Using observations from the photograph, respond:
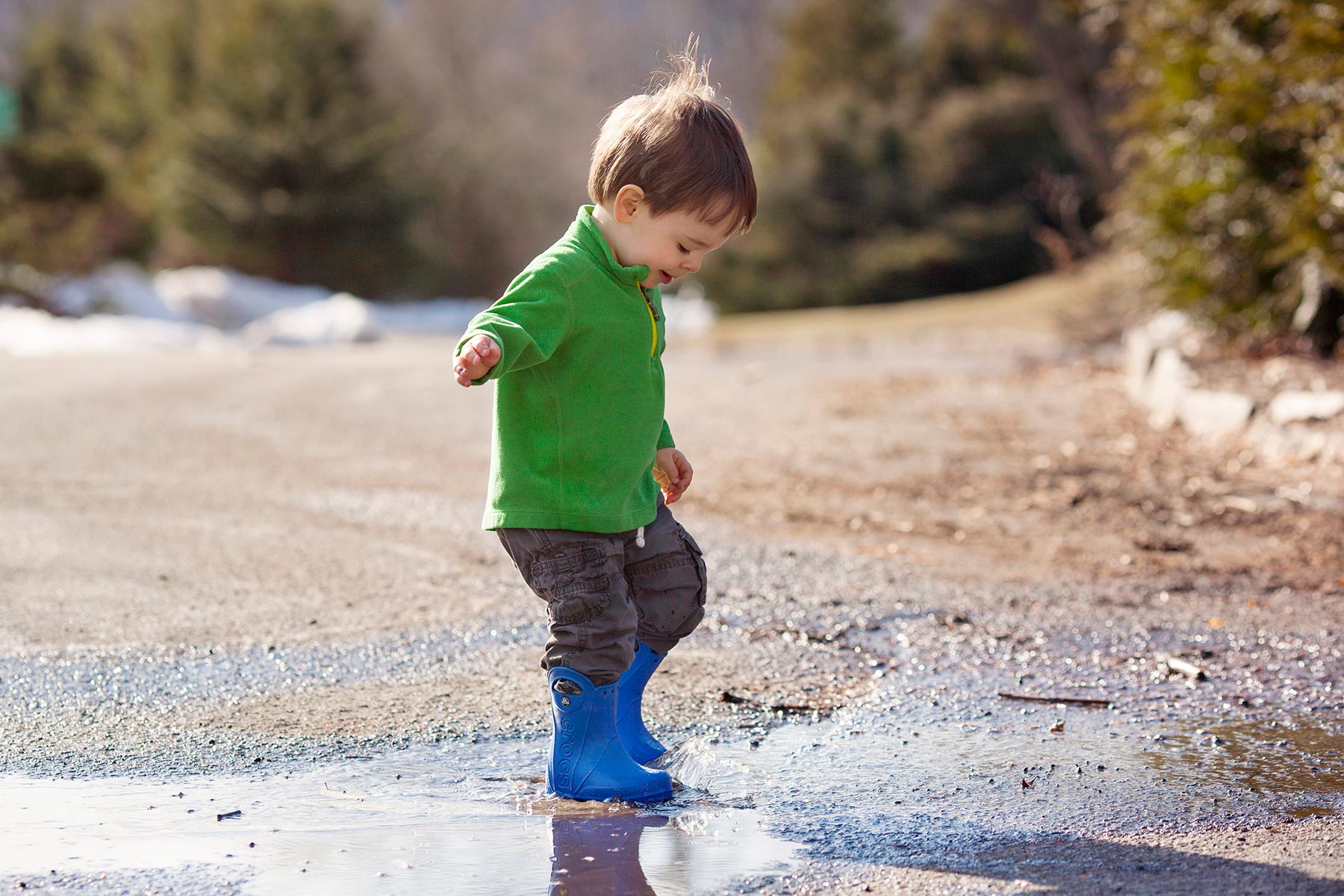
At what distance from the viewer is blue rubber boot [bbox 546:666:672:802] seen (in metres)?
2.50

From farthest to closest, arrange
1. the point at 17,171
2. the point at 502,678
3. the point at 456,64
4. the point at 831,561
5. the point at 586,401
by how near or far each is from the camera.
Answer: the point at 456,64 < the point at 17,171 < the point at 831,561 < the point at 502,678 < the point at 586,401

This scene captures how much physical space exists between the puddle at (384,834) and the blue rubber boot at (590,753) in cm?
4

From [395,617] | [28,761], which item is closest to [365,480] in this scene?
[395,617]

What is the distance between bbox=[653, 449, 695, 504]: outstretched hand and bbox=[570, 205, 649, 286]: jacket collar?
42 cm

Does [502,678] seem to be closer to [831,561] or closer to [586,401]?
[586,401]

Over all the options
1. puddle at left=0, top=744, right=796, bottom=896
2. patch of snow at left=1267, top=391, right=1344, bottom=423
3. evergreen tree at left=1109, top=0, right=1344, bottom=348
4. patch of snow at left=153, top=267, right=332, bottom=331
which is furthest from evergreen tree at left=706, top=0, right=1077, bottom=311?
puddle at left=0, top=744, right=796, bottom=896

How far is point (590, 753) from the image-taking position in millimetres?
2514

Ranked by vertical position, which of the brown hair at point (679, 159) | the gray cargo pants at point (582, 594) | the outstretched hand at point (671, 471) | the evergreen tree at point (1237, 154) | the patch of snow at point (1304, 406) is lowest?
the gray cargo pants at point (582, 594)

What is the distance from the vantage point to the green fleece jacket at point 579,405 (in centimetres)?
253

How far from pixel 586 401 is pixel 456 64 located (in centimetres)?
3435

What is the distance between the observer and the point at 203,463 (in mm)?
5934

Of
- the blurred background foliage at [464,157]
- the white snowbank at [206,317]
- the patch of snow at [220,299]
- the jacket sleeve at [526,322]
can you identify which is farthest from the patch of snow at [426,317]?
the jacket sleeve at [526,322]

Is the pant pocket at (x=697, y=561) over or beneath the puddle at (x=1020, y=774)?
over

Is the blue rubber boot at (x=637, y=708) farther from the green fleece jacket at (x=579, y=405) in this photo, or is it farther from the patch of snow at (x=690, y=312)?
the patch of snow at (x=690, y=312)
